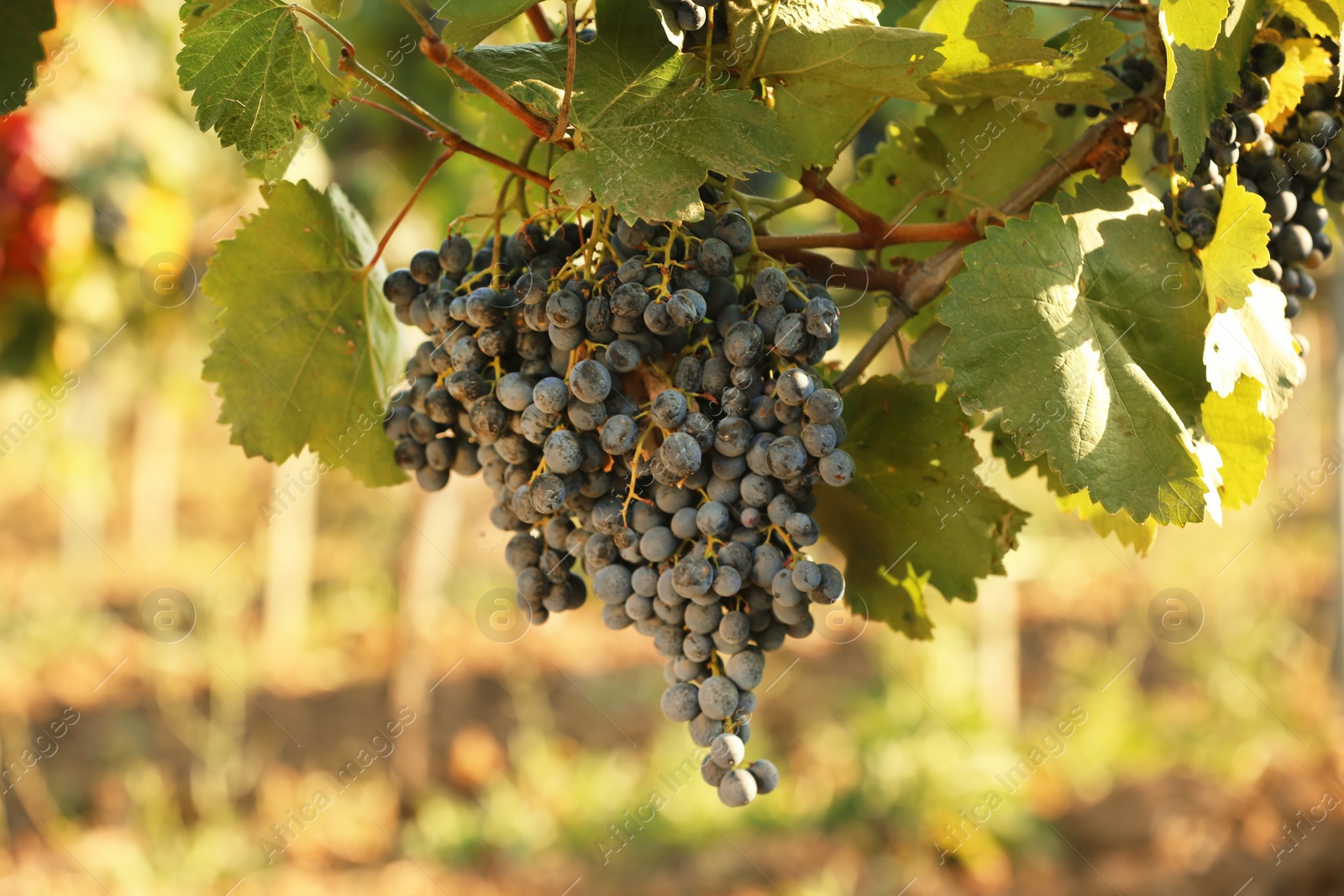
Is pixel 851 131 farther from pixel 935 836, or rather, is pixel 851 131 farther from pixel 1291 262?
pixel 935 836

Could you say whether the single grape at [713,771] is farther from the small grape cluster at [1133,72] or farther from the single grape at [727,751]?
the small grape cluster at [1133,72]

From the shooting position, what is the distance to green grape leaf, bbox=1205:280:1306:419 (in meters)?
0.77

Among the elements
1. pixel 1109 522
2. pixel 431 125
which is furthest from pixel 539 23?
pixel 1109 522

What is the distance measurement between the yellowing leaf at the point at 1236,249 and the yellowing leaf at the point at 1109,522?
23cm

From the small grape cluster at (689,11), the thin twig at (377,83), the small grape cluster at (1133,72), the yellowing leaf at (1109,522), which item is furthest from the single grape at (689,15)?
the yellowing leaf at (1109,522)

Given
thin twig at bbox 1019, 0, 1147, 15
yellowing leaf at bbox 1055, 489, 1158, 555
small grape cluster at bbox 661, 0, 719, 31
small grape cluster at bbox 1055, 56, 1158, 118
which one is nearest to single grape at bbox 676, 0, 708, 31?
small grape cluster at bbox 661, 0, 719, 31

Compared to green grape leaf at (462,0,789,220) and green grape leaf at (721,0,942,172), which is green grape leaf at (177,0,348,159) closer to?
green grape leaf at (462,0,789,220)

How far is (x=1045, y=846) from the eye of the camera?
4754 millimetres

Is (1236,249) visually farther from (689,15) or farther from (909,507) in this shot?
(689,15)

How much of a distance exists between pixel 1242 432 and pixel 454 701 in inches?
254

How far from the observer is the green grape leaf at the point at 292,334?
38.4 inches

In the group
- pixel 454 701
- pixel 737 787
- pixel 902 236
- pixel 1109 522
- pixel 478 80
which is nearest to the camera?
pixel 478 80

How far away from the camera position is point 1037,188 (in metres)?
0.91

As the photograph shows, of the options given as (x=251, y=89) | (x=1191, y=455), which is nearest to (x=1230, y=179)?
(x=1191, y=455)
